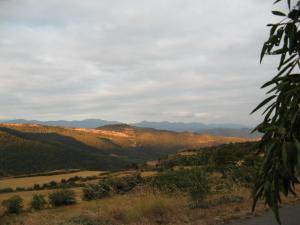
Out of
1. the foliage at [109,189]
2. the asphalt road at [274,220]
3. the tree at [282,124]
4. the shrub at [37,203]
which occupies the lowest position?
the shrub at [37,203]

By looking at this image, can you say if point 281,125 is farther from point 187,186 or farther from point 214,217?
point 187,186

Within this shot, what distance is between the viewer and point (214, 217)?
39.0 feet

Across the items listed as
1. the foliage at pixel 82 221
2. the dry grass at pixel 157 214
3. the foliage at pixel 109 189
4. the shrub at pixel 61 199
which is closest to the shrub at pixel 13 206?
the shrub at pixel 61 199

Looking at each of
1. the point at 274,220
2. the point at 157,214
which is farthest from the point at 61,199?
the point at 274,220

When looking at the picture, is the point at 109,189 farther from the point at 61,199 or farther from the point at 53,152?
the point at 53,152

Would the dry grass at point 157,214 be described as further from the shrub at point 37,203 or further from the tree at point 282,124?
the shrub at point 37,203

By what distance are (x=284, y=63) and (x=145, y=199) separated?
8.78 metres

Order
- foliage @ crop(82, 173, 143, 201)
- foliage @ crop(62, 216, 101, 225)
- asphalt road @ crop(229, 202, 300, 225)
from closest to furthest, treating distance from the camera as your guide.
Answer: asphalt road @ crop(229, 202, 300, 225)
foliage @ crop(62, 216, 101, 225)
foliage @ crop(82, 173, 143, 201)

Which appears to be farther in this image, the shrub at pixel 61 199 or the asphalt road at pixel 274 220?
the shrub at pixel 61 199

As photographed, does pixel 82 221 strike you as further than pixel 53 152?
No

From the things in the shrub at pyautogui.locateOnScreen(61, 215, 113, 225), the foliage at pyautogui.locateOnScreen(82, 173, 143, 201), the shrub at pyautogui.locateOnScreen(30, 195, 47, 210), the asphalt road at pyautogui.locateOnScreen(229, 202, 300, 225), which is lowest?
the shrub at pyautogui.locateOnScreen(30, 195, 47, 210)

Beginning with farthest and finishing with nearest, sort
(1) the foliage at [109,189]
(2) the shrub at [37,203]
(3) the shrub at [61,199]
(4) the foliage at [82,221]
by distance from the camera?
(1) the foliage at [109,189], (3) the shrub at [61,199], (2) the shrub at [37,203], (4) the foliage at [82,221]

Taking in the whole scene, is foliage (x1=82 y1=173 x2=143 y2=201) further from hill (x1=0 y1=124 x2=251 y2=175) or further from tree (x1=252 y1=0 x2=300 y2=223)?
hill (x1=0 y1=124 x2=251 y2=175)

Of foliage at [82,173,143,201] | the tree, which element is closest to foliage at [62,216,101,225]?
the tree
